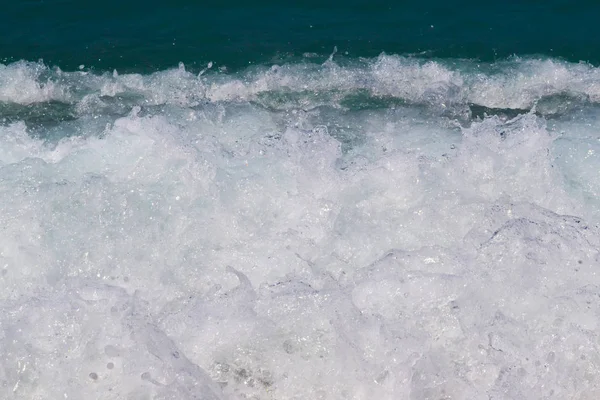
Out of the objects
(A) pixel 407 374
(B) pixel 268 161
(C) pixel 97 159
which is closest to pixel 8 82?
(C) pixel 97 159

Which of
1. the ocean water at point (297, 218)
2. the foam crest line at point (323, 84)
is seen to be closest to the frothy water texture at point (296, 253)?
the ocean water at point (297, 218)

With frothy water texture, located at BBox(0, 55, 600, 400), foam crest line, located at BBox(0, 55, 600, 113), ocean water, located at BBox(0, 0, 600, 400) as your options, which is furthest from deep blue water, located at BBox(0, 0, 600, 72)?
frothy water texture, located at BBox(0, 55, 600, 400)

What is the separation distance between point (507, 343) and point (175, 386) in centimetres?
183

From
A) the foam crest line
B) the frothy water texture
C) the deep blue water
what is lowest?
the frothy water texture

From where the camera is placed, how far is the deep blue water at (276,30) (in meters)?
7.63

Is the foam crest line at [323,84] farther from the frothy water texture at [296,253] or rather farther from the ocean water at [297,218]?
the frothy water texture at [296,253]

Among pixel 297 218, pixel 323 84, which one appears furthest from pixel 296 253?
pixel 323 84

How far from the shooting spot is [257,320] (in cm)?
434

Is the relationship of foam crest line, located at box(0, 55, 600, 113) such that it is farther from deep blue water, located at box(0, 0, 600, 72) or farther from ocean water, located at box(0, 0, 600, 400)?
deep blue water, located at box(0, 0, 600, 72)

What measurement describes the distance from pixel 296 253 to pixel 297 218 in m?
0.36

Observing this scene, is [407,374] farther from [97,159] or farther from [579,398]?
[97,159]

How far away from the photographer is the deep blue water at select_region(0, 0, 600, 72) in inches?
301

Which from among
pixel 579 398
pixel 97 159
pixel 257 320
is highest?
pixel 97 159

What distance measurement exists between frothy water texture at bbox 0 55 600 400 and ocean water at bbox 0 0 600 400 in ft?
0.04
